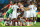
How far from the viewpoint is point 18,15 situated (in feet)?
21.1

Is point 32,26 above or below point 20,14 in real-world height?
below

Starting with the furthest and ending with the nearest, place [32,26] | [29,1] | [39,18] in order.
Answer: [39,18] → [29,1] → [32,26]

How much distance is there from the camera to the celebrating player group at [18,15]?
6.37 meters

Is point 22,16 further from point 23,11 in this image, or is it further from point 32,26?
point 32,26

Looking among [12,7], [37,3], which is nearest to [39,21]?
[37,3]

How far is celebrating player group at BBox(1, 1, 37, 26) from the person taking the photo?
637cm

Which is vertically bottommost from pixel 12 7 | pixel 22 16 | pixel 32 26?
pixel 32 26

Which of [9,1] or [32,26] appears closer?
[32,26]

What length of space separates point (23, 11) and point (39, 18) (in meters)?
1.56

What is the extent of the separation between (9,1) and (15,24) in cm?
126

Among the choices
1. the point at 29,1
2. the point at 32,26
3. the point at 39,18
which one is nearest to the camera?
the point at 32,26

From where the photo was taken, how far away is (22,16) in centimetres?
646

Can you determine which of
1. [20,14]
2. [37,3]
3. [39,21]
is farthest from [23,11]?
[39,21]

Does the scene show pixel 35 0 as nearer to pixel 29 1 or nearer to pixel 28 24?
pixel 29 1
